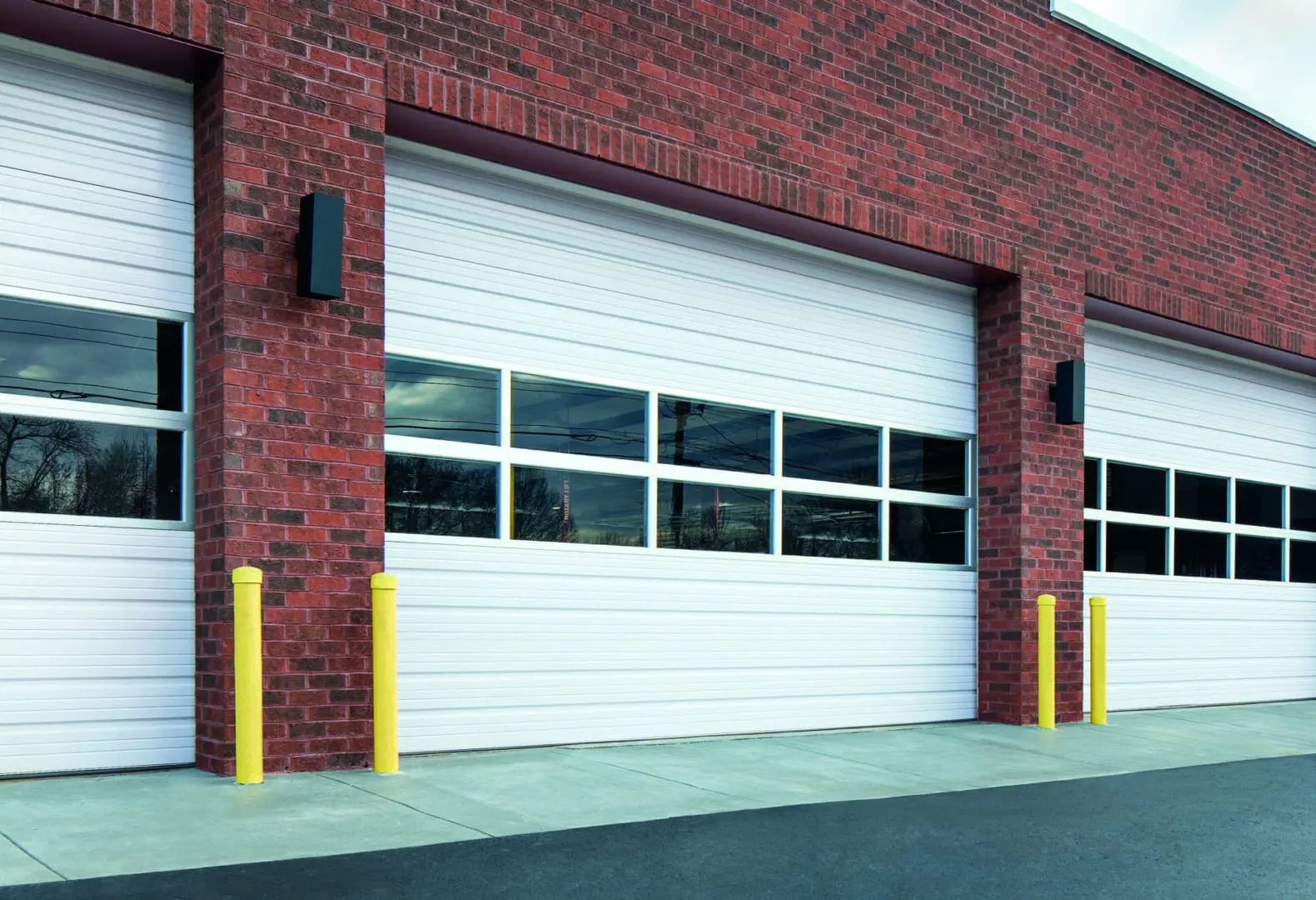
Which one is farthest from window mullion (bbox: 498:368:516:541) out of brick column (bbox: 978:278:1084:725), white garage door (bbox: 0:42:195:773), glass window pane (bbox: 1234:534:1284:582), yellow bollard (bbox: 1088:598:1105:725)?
glass window pane (bbox: 1234:534:1284:582)

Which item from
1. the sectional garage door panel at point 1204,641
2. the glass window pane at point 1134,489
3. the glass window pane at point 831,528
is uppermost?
the glass window pane at point 1134,489

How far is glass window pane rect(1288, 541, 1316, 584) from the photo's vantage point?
51.6 ft

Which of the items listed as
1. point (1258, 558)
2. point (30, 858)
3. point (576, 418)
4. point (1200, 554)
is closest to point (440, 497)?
point (576, 418)

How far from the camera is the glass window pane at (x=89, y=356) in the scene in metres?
7.01

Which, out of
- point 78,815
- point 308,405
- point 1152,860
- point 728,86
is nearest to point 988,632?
point 728,86

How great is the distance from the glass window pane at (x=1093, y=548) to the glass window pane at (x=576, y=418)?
545cm

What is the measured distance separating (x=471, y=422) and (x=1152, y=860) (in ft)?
15.7

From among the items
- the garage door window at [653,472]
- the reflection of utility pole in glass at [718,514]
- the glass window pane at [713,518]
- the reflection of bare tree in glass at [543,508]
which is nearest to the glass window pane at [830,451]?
the garage door window at [653,472]

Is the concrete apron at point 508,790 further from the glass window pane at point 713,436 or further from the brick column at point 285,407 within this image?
the glass window pane at point 713,436

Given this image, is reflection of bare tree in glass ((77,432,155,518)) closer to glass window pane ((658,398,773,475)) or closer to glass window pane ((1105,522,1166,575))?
glass window pane ((658,398,773,475))

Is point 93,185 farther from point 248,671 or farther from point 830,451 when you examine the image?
point 830,451

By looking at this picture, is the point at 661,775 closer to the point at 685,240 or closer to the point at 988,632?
the point at 685,240

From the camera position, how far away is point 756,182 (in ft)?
32.4

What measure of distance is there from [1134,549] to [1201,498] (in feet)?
4.83
